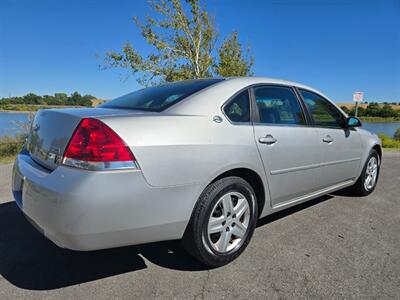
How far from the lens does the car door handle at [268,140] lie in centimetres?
253

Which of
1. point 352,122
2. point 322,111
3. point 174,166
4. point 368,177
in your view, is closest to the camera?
point 174,166

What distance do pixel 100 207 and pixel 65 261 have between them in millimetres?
1058

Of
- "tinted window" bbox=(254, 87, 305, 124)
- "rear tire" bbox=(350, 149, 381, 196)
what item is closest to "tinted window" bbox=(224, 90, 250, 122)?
"tinted window" bbox=(254, 87, 305, 124)

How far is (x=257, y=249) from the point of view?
2.65 m

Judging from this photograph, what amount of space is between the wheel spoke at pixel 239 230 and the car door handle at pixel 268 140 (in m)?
0.74

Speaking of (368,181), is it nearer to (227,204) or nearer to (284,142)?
(284,142)

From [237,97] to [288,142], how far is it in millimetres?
701

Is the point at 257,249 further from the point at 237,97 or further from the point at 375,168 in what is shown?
the point at 375,168

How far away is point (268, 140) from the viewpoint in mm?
2580

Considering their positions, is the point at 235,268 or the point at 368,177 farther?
the point at 368,177

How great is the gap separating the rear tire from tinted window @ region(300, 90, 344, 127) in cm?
104

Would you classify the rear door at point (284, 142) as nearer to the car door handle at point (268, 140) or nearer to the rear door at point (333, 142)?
the car door handle at point (268, 140)

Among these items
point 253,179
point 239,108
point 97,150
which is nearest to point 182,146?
point 97,150

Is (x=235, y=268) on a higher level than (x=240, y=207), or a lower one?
lower
